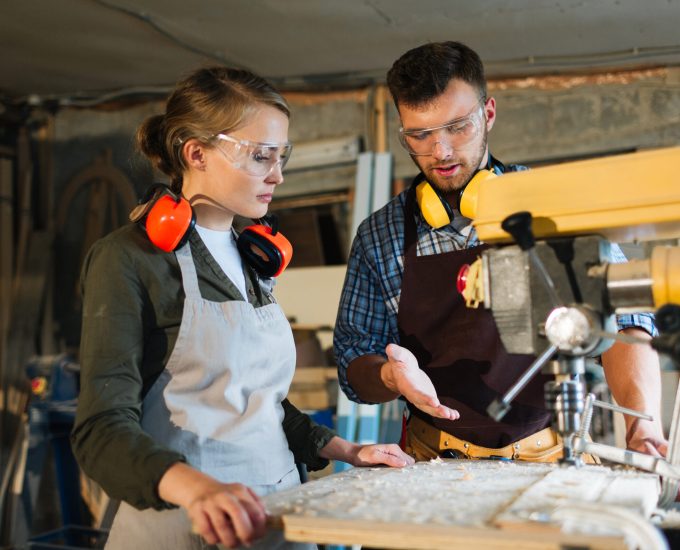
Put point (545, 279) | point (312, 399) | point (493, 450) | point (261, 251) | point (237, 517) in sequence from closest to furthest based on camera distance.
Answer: point (237, 517) → point (545, 279) → point (261, 251) → point (493, 450) → point (312, 399)

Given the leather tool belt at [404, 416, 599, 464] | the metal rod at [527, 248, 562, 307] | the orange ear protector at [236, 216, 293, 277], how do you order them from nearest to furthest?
the metal rod at [527, 248, 562, 307] → the orange ear protector at [236, 216, 293, 277] → the leather tool belt at [404, 416, 599, 464]

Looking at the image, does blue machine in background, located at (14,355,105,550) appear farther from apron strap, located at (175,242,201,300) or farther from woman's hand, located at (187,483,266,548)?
woman's hand, located at (187,483,266,548)

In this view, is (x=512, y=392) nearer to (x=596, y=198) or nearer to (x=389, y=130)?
(x=596, y=198)

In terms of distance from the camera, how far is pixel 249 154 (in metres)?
1.79

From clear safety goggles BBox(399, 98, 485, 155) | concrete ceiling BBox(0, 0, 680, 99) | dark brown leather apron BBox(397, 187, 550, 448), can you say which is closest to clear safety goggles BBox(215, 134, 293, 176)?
clear safety goggles BBox(399, 98, 485, 155)

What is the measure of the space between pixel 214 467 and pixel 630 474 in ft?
2.69

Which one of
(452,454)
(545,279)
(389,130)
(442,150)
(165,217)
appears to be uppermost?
(389,130)

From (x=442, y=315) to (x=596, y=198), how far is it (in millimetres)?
926

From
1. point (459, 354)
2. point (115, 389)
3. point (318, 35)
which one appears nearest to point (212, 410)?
point (115, 389)

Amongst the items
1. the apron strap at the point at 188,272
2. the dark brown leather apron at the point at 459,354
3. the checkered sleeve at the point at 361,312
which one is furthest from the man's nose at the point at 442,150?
the apron strap at the point at 188,272

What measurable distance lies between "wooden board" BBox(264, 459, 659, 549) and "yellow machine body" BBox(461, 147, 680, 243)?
0.45 meters

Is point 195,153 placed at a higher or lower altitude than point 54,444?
higher

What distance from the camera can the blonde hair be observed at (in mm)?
1783

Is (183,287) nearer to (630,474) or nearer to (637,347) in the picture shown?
(630,474)
